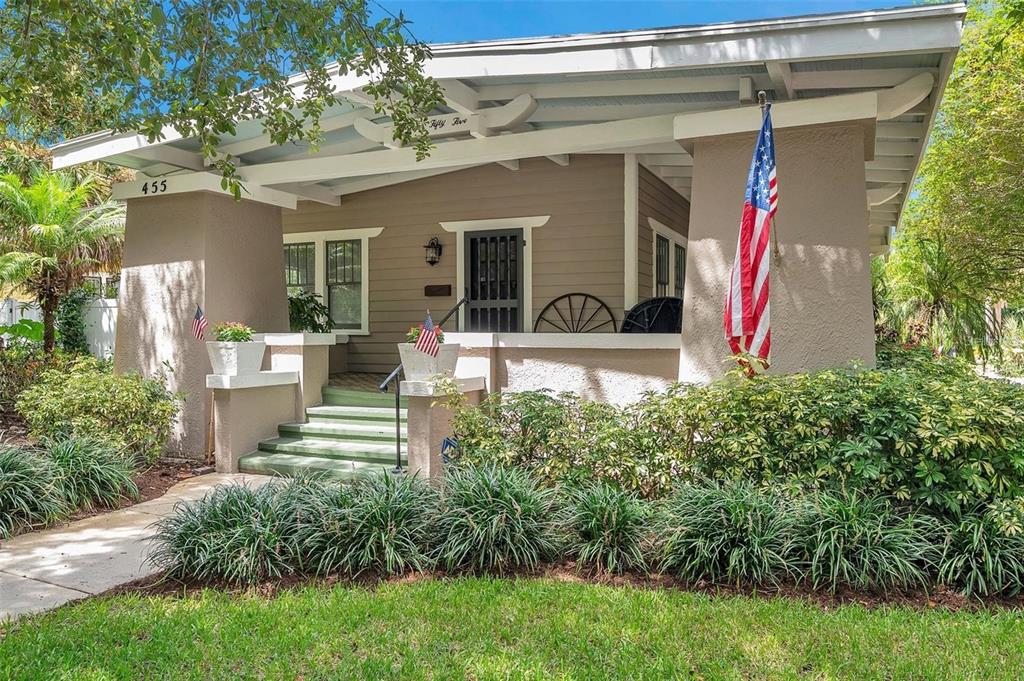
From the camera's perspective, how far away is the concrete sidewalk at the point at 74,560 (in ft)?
13.8

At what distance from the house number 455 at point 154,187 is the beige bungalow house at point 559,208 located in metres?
0.12

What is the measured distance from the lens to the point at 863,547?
396cm

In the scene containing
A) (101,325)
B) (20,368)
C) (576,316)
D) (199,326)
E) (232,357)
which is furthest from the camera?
(101,325)

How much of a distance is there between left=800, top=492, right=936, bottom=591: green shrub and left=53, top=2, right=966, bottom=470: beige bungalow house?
58.6 inches

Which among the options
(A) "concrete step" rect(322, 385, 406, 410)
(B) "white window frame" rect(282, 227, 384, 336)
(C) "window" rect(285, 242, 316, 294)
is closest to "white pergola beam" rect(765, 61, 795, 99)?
(A) "concrete step" rect(322, 385, 406, 410)

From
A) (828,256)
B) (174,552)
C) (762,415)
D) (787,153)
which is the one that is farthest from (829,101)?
(174,552)

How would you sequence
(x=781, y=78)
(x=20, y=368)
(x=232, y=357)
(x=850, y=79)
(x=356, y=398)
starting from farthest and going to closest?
(x=20, y=368) → (x=356, y=398) → (x=232, y=357) → (x=850, y=79) → (x=781, y=78)

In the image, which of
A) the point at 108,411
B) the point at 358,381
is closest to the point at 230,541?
the point at 108,411

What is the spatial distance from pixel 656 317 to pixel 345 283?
4878mm

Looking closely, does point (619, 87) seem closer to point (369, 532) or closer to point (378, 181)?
point (369, 532)

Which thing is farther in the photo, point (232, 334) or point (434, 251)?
point (434, 251)

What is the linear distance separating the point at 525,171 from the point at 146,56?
5.65 meters

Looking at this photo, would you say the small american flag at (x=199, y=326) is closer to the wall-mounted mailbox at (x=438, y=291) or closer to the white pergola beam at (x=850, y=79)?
the wall-mounted mailbox at (x=438, y=291)

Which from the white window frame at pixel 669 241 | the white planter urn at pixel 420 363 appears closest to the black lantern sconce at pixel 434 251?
the white window frame at pixel 669 241
